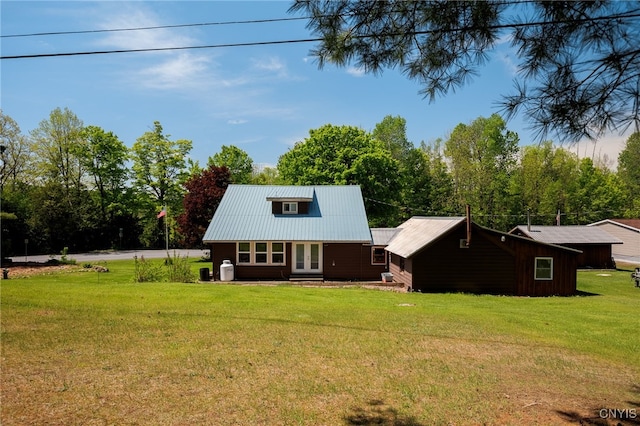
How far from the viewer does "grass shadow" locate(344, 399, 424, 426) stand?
488 centimetres

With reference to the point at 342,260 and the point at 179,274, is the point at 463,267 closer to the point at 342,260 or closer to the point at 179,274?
the point at 342,260

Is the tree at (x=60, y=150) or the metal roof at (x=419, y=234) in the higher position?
the tree at (x=60, y=150)

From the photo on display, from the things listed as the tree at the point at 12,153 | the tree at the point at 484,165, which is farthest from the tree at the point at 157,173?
the tree at the point at 484,165

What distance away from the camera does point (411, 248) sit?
19719mm

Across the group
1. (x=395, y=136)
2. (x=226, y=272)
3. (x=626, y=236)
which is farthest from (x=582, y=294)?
(x=395, y=136)

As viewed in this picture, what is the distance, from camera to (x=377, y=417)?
5020mm

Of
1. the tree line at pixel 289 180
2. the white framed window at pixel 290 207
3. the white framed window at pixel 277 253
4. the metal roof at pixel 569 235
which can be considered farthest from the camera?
the tree line at pixel 289 180

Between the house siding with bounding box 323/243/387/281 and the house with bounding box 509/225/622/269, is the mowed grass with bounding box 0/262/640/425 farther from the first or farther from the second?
the house with bounding box 509/225/622/269

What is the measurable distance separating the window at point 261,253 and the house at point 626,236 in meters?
33.3

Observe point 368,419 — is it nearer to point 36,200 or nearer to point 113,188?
point 36,200

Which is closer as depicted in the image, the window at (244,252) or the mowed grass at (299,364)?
the mowed grass at (299,364)

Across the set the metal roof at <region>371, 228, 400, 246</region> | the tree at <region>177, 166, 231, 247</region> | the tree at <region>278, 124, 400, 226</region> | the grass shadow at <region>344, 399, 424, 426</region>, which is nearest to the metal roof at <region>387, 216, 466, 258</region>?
the metal roof at <region>371, 228, 400, 246</region>

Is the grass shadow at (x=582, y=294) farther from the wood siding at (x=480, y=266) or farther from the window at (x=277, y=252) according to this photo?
the window at (x=277, y=252)

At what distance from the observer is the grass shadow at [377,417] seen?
16.0ft
